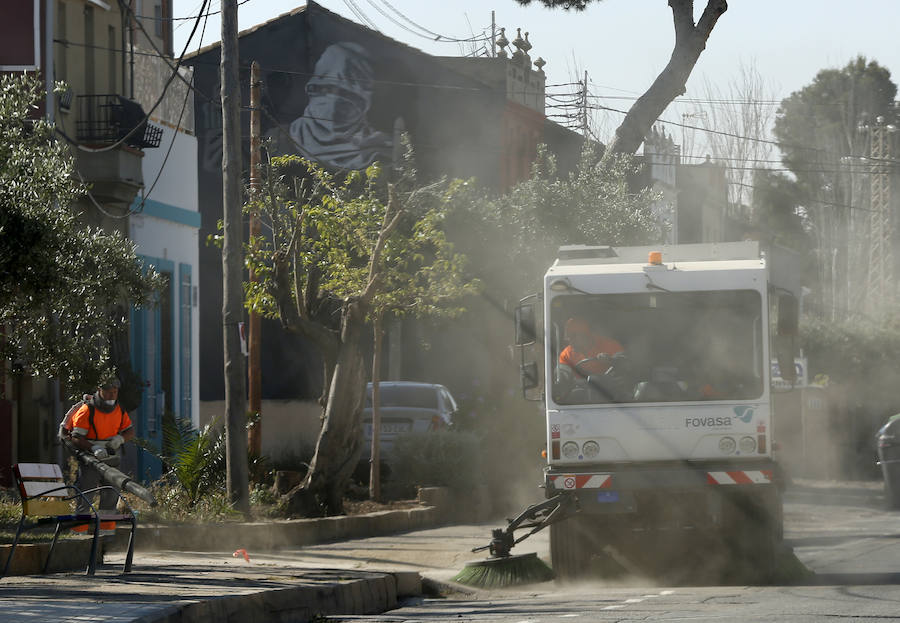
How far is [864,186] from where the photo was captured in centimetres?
5691

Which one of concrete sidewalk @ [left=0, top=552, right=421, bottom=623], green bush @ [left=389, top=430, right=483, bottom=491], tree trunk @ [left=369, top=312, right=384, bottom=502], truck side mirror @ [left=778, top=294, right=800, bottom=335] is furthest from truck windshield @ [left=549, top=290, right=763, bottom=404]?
green bush @ [left=389, top=430, right=483, bottom=491]

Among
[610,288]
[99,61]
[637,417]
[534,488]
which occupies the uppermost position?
[99,61]

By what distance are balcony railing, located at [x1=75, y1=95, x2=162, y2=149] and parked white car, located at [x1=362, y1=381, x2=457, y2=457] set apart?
184 inches

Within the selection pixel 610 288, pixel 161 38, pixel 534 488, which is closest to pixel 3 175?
pixel 610 288

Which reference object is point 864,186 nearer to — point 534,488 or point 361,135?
point 361,135

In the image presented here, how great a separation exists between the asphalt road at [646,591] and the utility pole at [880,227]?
33.1 metres

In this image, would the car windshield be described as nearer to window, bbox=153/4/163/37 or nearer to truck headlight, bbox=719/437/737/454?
window, bbox=153/4/163/37

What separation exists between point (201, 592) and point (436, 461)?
10661mm

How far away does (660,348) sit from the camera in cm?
1299

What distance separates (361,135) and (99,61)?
17639mm

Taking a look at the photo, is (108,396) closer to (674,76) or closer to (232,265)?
(232,265)

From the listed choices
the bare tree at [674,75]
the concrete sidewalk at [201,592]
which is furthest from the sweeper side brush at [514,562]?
the bare tree at [674,75]

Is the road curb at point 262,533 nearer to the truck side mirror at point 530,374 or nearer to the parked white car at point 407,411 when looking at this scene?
the truck side mirror at point 530,374

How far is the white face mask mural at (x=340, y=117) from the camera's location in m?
40.0
